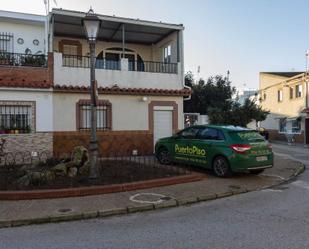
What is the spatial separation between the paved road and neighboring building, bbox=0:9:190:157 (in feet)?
28.4

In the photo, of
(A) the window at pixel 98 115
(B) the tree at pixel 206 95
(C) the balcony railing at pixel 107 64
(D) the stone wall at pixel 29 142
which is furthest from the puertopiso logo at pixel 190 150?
(B) the tree at pixel 206 95

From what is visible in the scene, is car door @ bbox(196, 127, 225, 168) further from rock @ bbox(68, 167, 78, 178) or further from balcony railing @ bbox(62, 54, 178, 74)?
balcony railing @ bbox(62, 54, 178, 74)

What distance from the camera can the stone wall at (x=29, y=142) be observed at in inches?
575

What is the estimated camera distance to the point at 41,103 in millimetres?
15320

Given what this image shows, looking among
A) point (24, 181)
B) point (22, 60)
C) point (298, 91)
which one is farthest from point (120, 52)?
point (298, 91)

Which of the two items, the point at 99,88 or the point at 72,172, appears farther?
the point at 99,88

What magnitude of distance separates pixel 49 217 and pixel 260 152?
699 centimetres

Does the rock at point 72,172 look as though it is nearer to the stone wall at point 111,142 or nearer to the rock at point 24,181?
the rock at point 24,181

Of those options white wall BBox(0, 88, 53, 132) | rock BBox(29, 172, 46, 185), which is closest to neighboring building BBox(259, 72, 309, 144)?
white wall BBox(0, 88, 53, 132)

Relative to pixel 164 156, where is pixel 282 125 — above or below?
above

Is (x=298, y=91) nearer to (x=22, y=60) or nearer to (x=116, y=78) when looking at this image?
(x=116, y=78)

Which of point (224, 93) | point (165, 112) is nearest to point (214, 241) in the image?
point (165, 112)

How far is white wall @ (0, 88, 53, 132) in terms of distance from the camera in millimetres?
14875

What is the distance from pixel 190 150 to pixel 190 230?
6.60 metres
